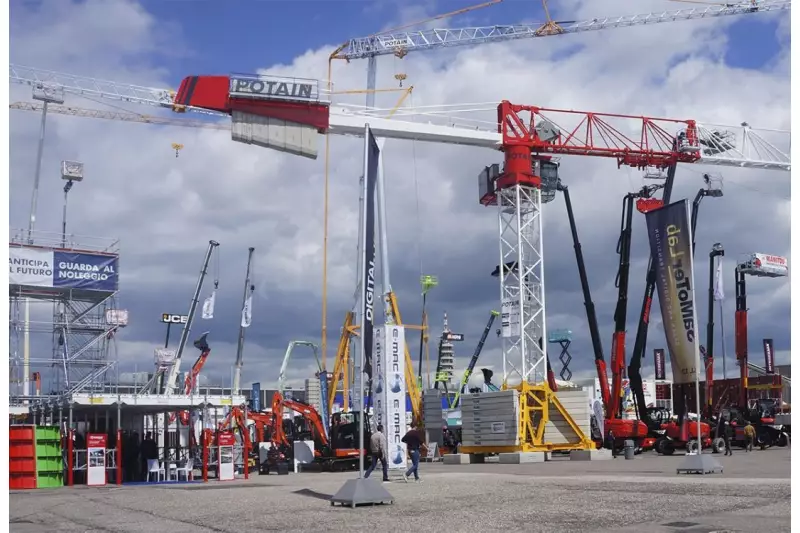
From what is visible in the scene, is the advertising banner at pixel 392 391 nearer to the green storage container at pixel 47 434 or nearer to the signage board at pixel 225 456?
the signage board at pixel 225 456

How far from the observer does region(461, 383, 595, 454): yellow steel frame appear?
120ft

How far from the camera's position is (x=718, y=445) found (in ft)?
130

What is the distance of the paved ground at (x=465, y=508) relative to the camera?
13383 millimetres

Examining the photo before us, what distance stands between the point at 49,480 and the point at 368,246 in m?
14.8

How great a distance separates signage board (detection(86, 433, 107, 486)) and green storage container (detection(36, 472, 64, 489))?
1.09 metres

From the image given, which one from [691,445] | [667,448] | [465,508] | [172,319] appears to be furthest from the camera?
[172,319]

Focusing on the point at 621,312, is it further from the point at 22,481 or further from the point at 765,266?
the point at 22,481

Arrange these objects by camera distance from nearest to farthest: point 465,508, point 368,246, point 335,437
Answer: point 465,508, point 368,246, point 335,437

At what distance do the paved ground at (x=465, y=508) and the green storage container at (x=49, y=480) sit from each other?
4.69m

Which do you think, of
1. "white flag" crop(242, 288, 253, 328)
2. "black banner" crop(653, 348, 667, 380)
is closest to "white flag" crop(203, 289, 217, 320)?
"white flag" crop(242, 288, 253, 328)

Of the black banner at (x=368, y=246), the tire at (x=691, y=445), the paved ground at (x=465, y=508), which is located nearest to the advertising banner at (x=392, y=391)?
the paved ground at (x=465, y=508)

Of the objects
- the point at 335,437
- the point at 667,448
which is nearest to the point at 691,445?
the point at 667,448

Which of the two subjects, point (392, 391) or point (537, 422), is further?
point (537, 422)

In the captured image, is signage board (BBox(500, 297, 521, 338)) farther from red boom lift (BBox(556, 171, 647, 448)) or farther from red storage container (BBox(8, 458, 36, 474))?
red storage container (BBox(8, 458, 36, 474))
